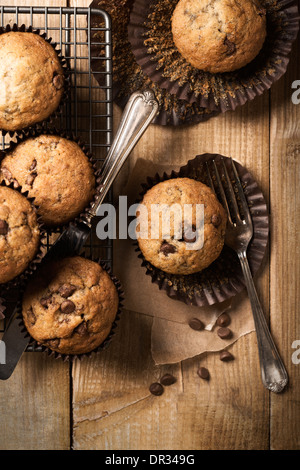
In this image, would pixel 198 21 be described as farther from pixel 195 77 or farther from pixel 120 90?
pixel 120 90

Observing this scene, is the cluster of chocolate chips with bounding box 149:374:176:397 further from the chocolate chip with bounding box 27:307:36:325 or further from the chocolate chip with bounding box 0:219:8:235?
the chocolate chip with bounding box 0:219:8:235

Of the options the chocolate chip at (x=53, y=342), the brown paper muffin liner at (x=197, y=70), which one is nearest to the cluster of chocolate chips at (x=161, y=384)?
the chocolate chip at (x=53, y=342)

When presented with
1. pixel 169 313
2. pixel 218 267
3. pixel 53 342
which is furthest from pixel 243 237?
pixel 53 342

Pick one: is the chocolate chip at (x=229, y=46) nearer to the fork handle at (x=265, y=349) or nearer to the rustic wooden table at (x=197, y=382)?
the rustic wooden table at (x=197, y=382)

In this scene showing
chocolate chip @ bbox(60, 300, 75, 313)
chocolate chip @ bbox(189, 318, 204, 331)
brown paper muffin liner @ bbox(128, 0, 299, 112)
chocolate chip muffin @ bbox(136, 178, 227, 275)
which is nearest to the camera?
chocolate chip @ bbox(60, 300, 75, 313)

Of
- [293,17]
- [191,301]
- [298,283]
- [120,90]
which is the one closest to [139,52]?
[120,90]

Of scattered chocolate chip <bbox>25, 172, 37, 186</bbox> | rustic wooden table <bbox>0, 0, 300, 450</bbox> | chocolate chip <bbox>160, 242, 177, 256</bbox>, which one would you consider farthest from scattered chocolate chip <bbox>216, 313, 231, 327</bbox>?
scattered chocolate chip <bbox>25, 172, 37, 186</bbox>

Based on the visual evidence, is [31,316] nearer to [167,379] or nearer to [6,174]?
[6,174]
